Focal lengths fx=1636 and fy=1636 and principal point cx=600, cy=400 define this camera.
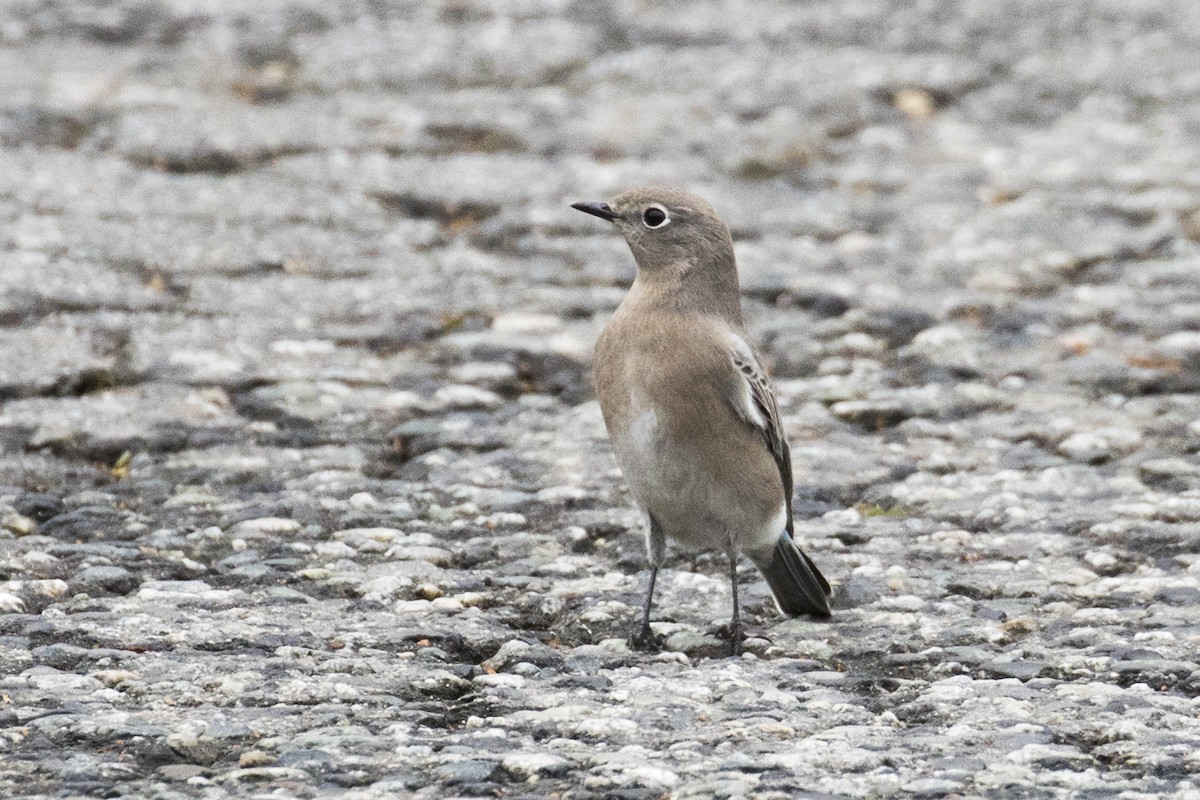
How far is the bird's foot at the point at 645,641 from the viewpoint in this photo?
461 centimetres

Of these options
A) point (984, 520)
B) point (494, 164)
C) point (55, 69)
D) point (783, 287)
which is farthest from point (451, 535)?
point (55, 69)

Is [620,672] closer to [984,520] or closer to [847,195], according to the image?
[984,520]

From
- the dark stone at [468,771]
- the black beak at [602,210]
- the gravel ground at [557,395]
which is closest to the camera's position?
the dark stone at [468,771]

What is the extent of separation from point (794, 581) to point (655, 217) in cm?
140

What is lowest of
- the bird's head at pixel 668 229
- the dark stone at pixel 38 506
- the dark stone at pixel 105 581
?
the dark stone at pixel 105 581

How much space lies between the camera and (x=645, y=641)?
15.2ft

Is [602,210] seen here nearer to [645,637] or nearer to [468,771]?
[645,637]

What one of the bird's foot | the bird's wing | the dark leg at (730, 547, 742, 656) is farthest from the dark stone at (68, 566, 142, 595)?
the bird's wing

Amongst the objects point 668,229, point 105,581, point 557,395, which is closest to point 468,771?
point 105,581

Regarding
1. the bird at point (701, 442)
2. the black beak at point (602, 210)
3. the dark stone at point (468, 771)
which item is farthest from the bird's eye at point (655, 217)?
the dark stone at point (468, 771)

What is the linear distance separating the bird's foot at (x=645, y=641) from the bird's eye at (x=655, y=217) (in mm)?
1560

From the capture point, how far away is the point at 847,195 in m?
8.72

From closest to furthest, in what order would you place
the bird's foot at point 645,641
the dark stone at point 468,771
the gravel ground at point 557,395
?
the dark stone at point 468,771
the gravel ground at point 557,395
the bird's foot at point 645,641

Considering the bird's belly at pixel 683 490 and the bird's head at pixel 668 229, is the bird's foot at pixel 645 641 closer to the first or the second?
the bird's belly at pixel 683 490
